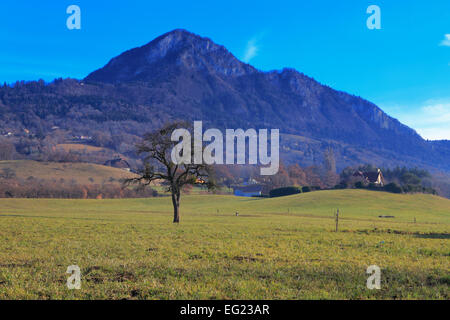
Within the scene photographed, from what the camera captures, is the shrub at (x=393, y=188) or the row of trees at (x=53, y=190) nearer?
the row of trees at (x=53, y=190)

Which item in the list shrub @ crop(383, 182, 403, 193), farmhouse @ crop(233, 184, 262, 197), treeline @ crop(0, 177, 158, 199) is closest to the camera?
treeline @ crop(0, 177, 158, 199)

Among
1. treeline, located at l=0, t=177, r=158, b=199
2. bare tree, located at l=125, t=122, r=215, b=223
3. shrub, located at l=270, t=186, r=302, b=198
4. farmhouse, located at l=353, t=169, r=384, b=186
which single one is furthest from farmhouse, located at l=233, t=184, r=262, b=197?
bare tree, located at l=125, t=122, r=215, b=223

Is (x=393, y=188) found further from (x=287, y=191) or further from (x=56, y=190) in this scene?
(x=56, y=190)

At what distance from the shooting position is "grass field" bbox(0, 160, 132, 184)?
149050 mm

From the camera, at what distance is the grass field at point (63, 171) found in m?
149

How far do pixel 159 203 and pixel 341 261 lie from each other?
3819 inches

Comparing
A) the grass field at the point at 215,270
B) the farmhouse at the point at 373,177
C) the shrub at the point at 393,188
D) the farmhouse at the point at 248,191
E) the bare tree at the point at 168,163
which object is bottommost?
the farmhouse at the point at 248,191

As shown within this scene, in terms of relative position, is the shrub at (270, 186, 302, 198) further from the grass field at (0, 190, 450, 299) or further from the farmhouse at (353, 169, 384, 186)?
the grass field at (0, 190, 450, 299)

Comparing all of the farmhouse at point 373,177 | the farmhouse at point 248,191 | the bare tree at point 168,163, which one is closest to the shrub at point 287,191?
the farmhouse at point 248,191

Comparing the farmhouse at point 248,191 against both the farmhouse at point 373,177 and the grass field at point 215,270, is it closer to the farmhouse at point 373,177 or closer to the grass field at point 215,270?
the farmhouse at point 373,177
